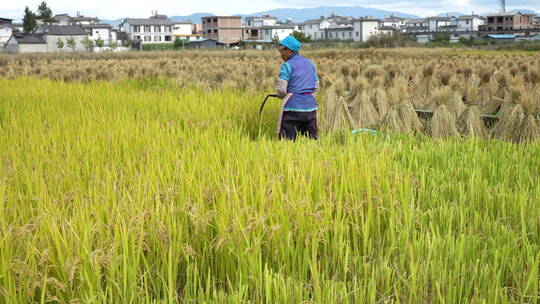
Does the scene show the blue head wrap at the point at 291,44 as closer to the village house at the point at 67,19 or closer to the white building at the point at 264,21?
the village house at the point at 67,19

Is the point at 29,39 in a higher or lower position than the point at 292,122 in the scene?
higher

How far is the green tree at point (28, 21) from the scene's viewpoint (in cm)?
7587

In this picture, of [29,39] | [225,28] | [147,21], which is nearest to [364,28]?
[225,28]

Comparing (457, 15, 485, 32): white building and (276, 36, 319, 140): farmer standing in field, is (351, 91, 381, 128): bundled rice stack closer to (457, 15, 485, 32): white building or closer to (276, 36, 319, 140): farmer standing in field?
(276, 36, 319, 140): farmer standing in field

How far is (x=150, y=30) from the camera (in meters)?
85.5

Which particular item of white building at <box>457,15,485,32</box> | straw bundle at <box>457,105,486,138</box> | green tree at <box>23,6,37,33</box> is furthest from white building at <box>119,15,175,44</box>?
straw bundle at <box>457,105,486,138</box>

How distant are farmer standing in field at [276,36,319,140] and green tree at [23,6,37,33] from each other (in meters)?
78.0

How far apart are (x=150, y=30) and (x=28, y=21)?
16.9 metres

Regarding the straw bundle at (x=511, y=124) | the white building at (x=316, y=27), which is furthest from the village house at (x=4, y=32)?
the straw bundle at (x=511, y=124)

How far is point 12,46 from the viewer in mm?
60688

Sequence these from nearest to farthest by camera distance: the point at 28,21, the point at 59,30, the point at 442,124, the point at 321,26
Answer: the point at 442,124 < the point at 59,30 < the point at 28,21 < the point at 321,26

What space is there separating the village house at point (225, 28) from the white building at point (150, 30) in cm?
605

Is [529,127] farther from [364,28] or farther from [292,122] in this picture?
[364,28]

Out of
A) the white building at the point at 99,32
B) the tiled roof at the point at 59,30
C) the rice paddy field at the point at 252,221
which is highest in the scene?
the white building at the point at 99,32
